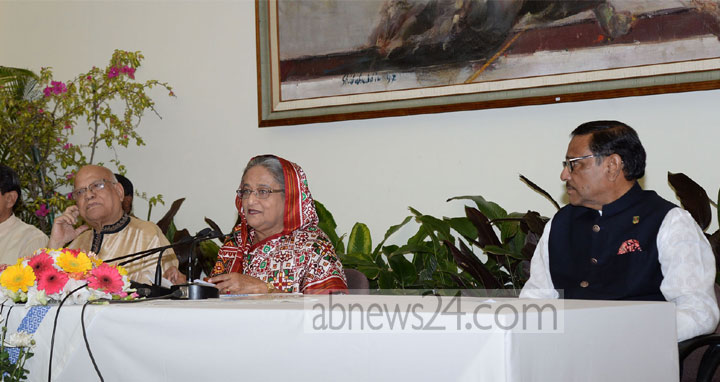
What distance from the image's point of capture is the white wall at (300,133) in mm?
3777

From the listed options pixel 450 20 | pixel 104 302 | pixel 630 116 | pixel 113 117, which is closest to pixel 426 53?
pixel 450 20

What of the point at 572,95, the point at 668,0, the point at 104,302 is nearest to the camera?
the point at 104,302

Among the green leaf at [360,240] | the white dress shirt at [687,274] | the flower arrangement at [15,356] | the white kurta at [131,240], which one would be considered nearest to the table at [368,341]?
the flower arrangement at [15,356]

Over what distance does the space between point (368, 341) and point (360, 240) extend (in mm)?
2733

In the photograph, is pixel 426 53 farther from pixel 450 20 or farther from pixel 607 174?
pixel 607 174

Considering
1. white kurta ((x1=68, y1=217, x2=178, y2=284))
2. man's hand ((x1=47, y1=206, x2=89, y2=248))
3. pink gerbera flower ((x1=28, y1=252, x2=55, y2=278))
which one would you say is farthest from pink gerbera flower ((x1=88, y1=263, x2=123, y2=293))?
man's hand ((x1=47, y1=206, x2=89, y2=248))

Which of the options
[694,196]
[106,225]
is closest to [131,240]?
[106,225]

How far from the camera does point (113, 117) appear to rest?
5.10 meters

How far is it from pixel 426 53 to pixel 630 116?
1145mm

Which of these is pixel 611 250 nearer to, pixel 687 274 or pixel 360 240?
pixel 687 274

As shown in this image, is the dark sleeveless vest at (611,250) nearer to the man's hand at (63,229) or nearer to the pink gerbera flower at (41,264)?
the pink gerbera flower at (41,264)

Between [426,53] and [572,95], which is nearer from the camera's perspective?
[572,95]
